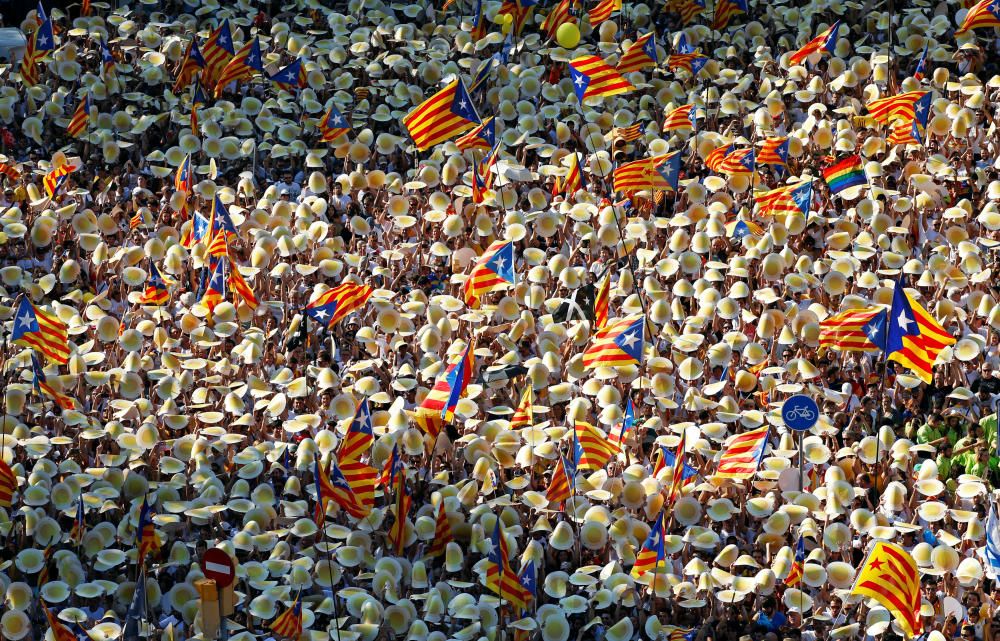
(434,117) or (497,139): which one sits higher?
(434,117)

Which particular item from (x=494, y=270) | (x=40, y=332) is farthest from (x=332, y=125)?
(x=40, y=332)

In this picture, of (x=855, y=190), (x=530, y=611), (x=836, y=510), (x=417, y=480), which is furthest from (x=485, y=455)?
(x=855, y=190)

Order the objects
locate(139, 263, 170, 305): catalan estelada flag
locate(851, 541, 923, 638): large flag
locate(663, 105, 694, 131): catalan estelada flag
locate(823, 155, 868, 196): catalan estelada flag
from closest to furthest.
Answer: locate(851, 541, 923, 638): large flag
locate(139, 263, 170, 305): catalan estelada flag
locate(823, 155, 868, 196): catalan estelada flag
locate(663, 105, 694, 131): catalan estelada flag

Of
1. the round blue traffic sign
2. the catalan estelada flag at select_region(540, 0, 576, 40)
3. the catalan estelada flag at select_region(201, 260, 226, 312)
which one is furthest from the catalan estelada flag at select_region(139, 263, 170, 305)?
the catalan estelada flag at select_region(540, 0, 576, 40)

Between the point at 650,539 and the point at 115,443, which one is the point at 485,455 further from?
the point at 115,443

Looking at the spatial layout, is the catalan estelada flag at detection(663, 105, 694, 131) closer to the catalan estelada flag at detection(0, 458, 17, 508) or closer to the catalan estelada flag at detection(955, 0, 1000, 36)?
the catalan estelada flag at detection(955, 0, 1000, 36)

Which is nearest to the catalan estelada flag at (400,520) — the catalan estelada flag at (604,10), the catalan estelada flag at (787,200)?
the catalan estelada flag at (787,200)
